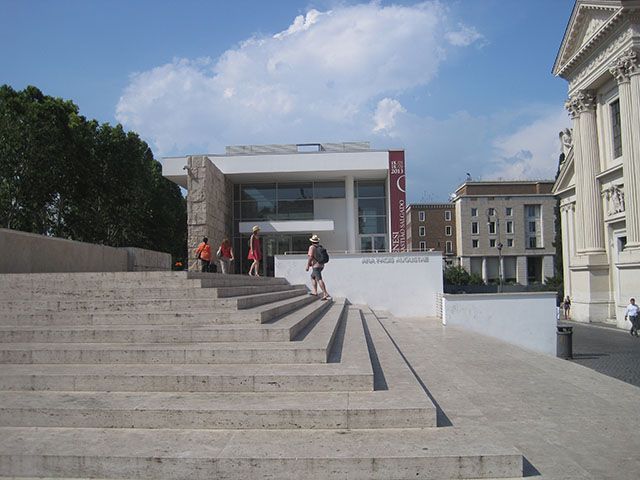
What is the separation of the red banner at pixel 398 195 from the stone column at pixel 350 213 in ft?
9.35

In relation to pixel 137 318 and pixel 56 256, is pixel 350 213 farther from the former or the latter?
pixel 137 318

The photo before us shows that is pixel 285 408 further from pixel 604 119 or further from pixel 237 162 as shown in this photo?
pixel 604 119

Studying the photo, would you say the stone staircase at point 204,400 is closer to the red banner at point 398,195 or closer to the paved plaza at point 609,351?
the paved plaza at point 609,351

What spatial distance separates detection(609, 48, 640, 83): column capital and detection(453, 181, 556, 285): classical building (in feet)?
185

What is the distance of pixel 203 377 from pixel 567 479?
3.67 metres

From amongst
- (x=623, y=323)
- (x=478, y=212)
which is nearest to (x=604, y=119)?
(x=623, y=323)

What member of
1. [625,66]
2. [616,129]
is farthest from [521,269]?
[625,66]

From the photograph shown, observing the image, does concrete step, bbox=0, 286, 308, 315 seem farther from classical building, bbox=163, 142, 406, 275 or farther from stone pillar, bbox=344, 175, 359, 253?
stone pillar, bbox=344, 175, 359, 253

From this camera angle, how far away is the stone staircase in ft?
14.3

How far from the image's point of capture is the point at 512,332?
1752 cm

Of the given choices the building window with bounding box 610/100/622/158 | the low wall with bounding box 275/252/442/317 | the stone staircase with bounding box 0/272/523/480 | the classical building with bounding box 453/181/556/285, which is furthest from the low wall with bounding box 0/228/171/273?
the classical building with bounding box 453/181/556/285

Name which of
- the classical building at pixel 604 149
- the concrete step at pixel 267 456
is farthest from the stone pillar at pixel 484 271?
the concrete step at pixel 267 456

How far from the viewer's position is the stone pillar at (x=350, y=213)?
30688mm

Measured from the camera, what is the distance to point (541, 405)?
7102 mm
